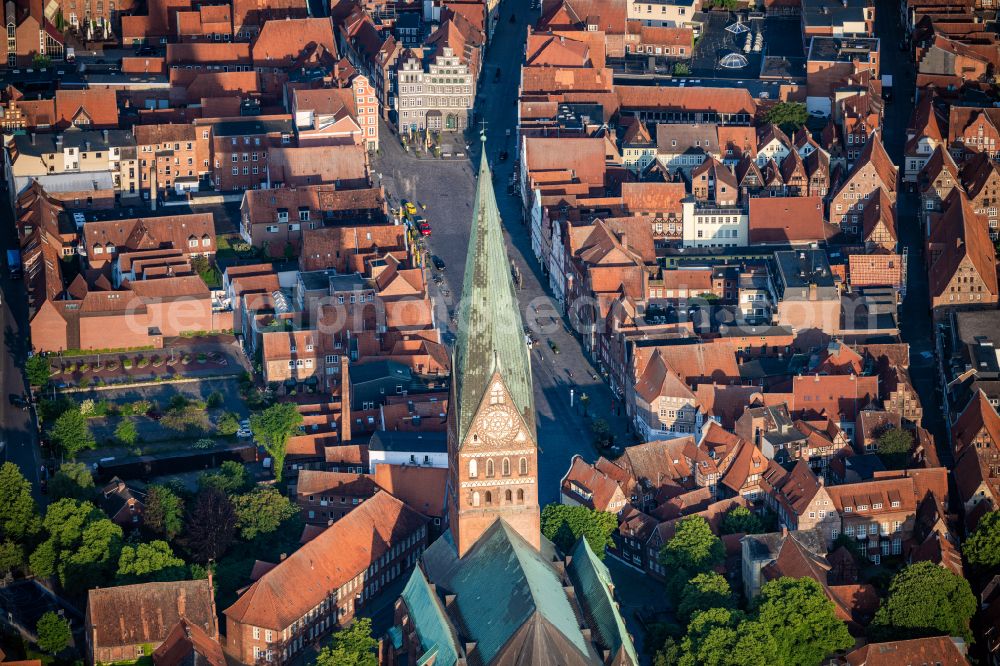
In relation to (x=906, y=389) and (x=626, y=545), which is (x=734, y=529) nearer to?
(x=626, y=545)

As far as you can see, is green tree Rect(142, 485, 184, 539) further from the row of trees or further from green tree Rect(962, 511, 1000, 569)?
green tree Rect(962, 511, 1000, 569)

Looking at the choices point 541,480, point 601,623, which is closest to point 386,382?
point 541,480

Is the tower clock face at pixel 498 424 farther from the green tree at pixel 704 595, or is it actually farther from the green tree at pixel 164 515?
the green tree at pixel 164 515

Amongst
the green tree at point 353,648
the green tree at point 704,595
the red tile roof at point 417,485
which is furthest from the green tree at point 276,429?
the green tree at point 704,595

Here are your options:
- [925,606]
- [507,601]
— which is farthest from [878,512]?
[507,601]

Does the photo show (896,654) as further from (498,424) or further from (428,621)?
(498,424)

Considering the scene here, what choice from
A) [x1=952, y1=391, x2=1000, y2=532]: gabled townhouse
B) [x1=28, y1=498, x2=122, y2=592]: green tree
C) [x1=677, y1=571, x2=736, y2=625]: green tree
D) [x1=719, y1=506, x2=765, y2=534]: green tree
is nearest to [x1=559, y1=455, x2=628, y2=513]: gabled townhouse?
[x1=719, y1=506, x2=765, y2=534]: green tree
